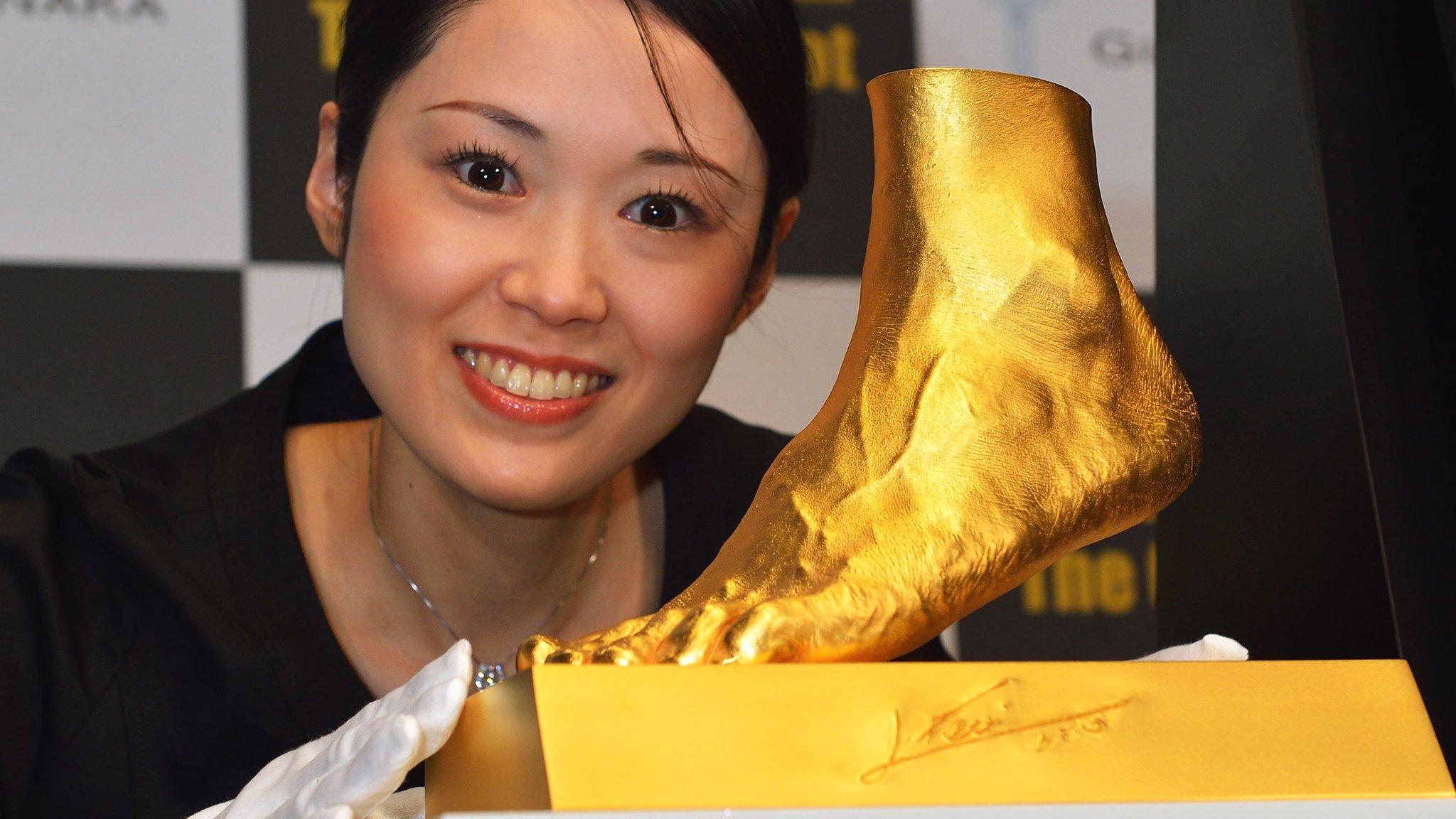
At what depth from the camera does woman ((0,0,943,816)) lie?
2.24 feet

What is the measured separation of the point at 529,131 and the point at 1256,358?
36cm

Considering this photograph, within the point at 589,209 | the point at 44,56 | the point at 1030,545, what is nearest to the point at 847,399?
the point at 1030,545

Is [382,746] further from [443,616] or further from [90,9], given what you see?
[90,9]

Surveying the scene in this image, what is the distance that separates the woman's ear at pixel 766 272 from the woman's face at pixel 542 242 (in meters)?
0.05

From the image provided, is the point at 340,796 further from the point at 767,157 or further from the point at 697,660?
the point at 767,157

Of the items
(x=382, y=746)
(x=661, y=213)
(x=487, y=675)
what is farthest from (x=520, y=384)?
(x=382, y=746)

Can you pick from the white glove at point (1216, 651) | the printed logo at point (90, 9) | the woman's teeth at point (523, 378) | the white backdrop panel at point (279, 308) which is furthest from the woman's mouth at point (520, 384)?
the printed logo at point (90, 9)

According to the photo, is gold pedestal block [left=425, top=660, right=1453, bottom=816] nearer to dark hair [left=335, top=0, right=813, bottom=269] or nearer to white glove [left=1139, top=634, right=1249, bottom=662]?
white glove [left=1139, top=634, right=1249, bottom=662]

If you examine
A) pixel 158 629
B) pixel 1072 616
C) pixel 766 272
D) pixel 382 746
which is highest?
pixel 766 272

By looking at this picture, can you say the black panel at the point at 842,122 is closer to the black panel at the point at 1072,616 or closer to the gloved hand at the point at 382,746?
the black panel at the point at 1072,616

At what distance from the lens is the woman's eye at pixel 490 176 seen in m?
0.69

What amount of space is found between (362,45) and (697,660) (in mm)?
524
